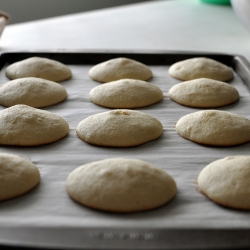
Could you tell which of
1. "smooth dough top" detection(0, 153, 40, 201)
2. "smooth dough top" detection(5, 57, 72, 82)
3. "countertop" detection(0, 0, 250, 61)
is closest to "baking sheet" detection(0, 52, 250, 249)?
"smooth dough top" detection(0, 153, 40, 201)

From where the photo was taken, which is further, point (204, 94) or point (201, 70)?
point (201, 70)

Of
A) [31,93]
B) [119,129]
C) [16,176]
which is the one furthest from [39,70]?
[16,176]

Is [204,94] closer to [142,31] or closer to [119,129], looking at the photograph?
[119,129]

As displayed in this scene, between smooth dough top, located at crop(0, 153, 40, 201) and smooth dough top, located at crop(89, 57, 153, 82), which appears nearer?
smooth dough top, located at crop(0, 153, 40, 201)

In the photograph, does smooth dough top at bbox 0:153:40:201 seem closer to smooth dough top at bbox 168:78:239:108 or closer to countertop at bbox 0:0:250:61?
smooth dough top at bbox 168:78:239:108

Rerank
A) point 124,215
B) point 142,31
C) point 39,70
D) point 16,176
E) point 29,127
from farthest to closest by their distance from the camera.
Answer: point 142,31, point 39,70, point 29,127, point 16,176, point 124,215

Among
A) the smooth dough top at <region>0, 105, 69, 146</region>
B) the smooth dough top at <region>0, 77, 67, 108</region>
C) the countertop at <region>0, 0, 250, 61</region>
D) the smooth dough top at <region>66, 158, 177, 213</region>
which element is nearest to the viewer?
the smooth dough top at <region>66, 158, 177, 213</region>

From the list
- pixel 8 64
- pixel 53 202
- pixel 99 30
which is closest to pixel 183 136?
pixel 53 202

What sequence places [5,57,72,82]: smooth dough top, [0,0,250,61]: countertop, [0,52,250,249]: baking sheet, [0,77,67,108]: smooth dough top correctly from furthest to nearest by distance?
[0,0,250,61]: countertop, [5,57,72,82]: smooth dough top, [0,77,67,108]: smooth dough top, [0,52,250,249]: baking sheet
